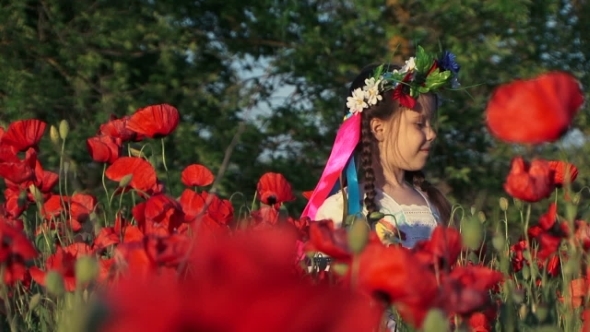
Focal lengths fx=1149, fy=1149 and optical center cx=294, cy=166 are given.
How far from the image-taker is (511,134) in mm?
1101

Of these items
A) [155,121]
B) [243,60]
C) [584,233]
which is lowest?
[243,60]

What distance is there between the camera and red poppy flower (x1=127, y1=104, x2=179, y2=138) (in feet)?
6.82

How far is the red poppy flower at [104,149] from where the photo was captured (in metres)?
2.07

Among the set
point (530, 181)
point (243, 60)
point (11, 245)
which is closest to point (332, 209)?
point (530, 181)

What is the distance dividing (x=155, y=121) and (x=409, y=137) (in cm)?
135

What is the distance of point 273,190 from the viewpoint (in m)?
2.29

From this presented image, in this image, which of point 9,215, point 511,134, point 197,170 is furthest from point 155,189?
point 511,134


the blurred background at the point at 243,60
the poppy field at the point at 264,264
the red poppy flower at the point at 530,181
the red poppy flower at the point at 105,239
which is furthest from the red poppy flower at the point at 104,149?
the blurred background at the point at 243,60

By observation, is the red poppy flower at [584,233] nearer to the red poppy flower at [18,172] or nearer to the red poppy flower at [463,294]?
the red poppy flower at [463,294]

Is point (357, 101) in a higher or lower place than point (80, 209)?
lower

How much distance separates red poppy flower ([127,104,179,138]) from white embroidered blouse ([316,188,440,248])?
1058 mm

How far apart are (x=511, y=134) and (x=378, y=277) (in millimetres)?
340

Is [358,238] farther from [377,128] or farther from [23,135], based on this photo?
[377,128]

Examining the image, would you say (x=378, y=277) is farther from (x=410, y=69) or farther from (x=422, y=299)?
(x=410, y=69)
